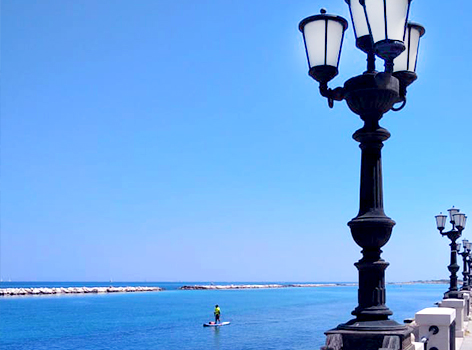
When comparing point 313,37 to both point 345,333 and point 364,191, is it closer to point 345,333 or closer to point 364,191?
point 364,191

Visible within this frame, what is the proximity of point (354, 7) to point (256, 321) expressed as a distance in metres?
58.6

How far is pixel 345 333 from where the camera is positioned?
523cm

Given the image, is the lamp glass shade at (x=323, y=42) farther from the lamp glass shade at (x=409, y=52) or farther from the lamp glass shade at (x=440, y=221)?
the lamp glass shade at (x=440, y=221)

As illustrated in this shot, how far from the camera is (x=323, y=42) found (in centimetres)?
616

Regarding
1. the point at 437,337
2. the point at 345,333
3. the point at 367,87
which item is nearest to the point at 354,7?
the point at 367,87

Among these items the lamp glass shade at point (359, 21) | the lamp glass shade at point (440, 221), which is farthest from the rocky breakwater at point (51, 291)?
the lamp glass shade at point (359, 21)

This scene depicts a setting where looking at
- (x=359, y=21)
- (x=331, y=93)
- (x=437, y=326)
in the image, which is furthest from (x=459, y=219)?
(x=359, y=21)

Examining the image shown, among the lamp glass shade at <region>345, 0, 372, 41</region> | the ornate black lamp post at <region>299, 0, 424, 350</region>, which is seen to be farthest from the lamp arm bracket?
the lamp glass shade at <region>345, 0, 372, 41</region>

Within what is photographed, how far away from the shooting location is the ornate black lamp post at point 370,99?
5227 mm

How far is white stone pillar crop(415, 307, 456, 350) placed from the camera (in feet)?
28.9

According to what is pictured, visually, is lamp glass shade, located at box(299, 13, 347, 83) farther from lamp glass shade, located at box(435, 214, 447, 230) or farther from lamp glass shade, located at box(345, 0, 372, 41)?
lamp glass shade, located at box(435, 214, 447, 230)

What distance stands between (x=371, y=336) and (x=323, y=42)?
307 centimetres

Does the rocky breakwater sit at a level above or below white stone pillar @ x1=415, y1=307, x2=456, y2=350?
below

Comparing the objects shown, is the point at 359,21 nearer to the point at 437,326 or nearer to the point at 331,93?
the point at 331,93
